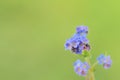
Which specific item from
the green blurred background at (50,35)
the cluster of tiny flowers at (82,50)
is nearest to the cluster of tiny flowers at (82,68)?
the cluster of tiny flowers at (82,50)

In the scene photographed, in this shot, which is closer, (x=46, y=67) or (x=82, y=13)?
(x=46, y=67)

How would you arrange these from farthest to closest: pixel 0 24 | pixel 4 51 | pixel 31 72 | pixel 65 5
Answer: pixel 65 5
pixel 0 24
pixel 4 51
pixel 31 72

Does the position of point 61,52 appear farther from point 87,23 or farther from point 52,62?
point 87,23

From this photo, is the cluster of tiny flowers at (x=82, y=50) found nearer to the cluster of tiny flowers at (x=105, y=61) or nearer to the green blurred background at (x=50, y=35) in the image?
the cluster of tiny flowers at (x=105, y=61)

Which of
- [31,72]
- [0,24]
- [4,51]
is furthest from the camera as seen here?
[0,24]

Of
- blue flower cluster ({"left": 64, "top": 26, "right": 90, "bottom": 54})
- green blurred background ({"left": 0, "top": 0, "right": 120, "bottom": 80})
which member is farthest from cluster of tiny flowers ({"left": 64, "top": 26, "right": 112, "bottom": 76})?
green blurred background ({"left": 0, "top": 0, "right": 120, "bottom": 80})

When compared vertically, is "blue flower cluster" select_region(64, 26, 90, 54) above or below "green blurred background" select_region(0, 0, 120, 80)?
below

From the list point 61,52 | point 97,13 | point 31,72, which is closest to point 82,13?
point 97,13

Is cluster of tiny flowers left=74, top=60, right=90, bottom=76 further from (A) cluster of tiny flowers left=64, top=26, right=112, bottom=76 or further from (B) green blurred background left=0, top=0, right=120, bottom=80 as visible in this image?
(B) green blurred background left=0, top=0, right=120, bottom=80
